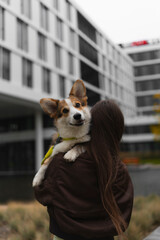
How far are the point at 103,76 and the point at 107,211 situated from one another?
124 ft

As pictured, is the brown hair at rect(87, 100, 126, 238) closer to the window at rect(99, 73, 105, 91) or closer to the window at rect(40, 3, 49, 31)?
the window at rect(40, 3, 49, 31)

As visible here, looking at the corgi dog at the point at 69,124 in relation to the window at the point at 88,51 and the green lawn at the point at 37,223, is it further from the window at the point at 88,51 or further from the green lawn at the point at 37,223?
the window at the point at 88,51

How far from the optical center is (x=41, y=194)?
193 centimetres

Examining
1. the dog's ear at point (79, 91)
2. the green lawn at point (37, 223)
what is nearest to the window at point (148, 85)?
the green lawn at point (37, 223)

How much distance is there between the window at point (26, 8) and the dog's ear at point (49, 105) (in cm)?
2310

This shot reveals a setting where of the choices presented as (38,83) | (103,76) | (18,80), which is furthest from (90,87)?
(18,80)

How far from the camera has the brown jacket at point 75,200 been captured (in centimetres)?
183

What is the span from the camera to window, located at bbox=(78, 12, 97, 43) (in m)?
31.7

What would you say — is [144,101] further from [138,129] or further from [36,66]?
[36,66]

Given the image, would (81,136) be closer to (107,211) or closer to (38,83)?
(107,211)

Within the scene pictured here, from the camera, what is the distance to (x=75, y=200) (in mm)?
1847

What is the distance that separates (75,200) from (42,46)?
24.7 metres

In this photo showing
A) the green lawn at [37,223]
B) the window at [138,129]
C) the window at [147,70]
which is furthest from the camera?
the window at [147,70]

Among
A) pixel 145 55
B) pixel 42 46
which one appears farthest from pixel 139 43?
pixel 42 46
